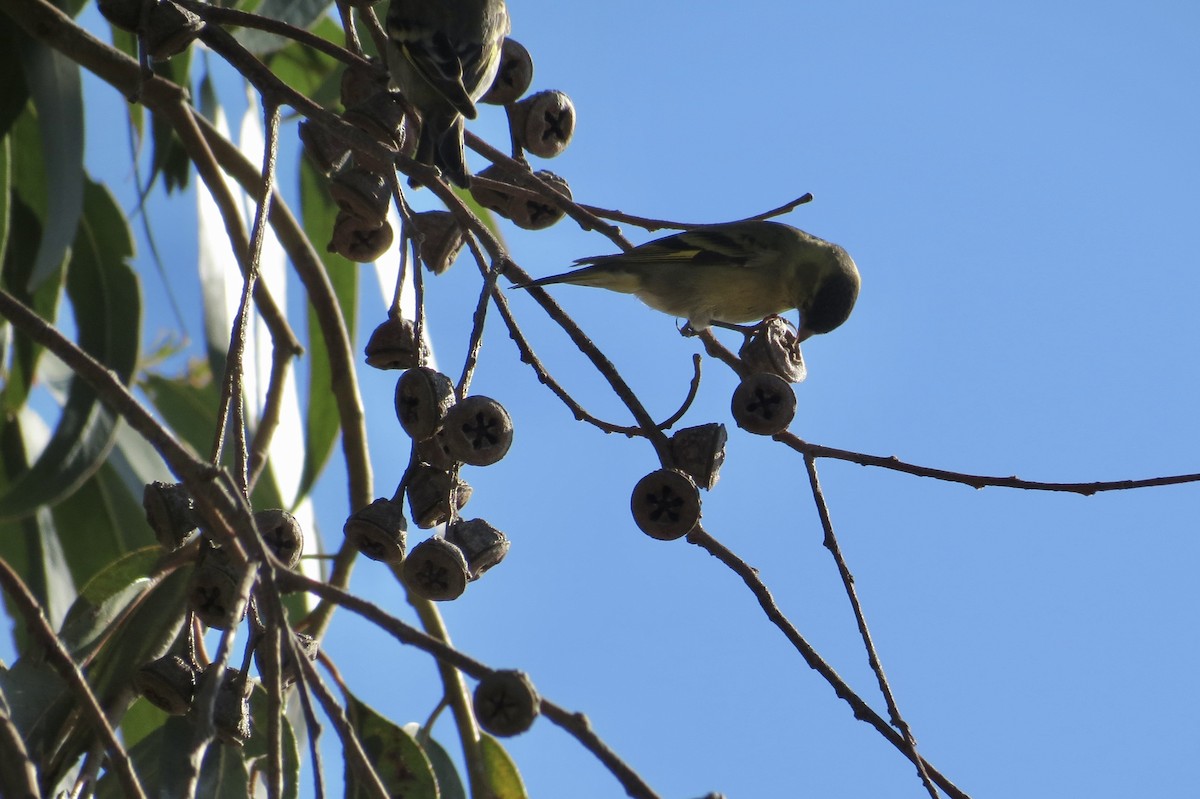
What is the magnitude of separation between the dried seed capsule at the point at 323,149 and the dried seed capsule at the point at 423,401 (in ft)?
1.46

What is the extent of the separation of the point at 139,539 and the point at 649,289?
1537 mm

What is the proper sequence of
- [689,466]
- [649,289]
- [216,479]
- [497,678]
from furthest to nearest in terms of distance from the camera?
[649,289]
[689,466]
[216,479]
[497,678]

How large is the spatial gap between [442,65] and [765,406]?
997 millimetres

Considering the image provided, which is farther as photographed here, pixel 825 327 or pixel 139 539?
pixel 139 539

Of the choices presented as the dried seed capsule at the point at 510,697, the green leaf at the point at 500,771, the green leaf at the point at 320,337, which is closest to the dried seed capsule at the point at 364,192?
the green leaf at the point at 500,771

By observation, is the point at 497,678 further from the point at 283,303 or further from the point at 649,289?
the point at 283,303

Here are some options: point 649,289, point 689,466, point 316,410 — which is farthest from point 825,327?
point 689,466

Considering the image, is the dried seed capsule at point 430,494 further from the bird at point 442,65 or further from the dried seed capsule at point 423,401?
the bird at point 442,65

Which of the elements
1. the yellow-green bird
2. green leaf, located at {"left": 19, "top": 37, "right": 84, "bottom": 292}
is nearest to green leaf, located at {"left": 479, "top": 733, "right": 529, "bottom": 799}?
the yellow-green bird

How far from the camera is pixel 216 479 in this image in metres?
1.16

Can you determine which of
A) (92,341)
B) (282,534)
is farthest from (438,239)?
(92,341)

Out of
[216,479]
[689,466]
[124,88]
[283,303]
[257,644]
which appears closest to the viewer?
[216,479]

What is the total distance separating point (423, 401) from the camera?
1.59 meters

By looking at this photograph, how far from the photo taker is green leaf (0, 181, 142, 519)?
264 centimetres
